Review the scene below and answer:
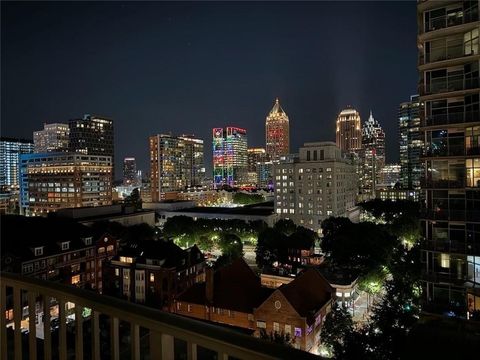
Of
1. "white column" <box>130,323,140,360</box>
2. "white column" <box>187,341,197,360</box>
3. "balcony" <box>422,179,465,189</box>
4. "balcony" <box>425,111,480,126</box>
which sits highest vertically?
"balcony" <box>425,111,480,126</box>

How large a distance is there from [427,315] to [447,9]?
7914 millimetres

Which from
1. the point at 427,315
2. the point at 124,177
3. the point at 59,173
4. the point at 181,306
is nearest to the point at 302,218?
the point at 181,306

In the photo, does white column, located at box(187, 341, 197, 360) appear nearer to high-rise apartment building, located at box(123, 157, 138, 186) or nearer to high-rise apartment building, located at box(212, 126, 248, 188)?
high-rise apartment building, located at box(212, 126, 248, 188)

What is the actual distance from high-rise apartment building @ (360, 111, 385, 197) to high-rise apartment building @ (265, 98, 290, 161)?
100 ft

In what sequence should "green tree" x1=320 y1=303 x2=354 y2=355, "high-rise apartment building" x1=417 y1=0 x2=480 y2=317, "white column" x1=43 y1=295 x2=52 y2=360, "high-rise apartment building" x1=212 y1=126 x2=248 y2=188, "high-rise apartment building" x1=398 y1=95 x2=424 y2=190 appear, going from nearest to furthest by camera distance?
"white column" x1=43 y1=295 x2=52 y2=360 < "high-rise apartment building" x1=417 y1=0 x2=480 y2=317 < "green tree" x1=320 y1=303 x2=354 y2=355 < "high-rise apartment building" x1=398 y1=95 x2=424 y2=190 < "high-rise apartment building" x1=212 y1=126 x2=248 y2=188

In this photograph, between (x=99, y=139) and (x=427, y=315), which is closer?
(x=427, y=315)

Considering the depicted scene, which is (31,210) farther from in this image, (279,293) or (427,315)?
(427,315)

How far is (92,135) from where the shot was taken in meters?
79.0

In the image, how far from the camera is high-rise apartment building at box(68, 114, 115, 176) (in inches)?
3007

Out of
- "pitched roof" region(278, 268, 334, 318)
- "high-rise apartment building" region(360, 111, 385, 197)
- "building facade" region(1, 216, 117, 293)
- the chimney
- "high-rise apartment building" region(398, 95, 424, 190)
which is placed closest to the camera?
"pitched roof" region(278, 268, 334, 318)

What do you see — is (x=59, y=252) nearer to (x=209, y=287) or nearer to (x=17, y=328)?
(x=209, y=287)

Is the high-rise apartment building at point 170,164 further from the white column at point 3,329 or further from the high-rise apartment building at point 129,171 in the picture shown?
the white column at point 3,329

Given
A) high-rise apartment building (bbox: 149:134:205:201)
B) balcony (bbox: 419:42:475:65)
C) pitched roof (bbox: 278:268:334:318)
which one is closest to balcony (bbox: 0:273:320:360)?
balcony (bbox: 419:42:475:65)

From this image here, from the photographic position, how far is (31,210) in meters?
49.9
